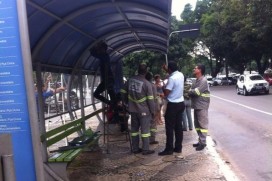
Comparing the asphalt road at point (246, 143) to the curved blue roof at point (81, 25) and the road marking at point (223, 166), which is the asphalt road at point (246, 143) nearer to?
the road marking at point (223, 166)

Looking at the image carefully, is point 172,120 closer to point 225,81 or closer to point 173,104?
point 173,104

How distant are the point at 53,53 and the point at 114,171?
113 inches

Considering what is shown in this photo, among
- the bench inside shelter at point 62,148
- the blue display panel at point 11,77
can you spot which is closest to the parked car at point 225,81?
the bench inside shelter at point 62,148

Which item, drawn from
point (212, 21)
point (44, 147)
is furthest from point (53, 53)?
point (212, 21)

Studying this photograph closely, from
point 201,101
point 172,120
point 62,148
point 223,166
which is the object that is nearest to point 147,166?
point 172,120

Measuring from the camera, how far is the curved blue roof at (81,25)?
6652 mm

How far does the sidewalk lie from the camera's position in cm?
661

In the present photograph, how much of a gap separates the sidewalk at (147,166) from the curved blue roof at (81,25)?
2097 mm

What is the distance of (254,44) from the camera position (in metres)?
38.4

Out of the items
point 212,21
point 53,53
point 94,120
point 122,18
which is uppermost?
point 212,21

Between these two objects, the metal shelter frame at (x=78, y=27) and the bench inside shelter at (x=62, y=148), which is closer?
the bench inside shelter at (x=62, y=148)

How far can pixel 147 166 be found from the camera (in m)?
7.37

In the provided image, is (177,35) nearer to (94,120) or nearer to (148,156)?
(94,120)

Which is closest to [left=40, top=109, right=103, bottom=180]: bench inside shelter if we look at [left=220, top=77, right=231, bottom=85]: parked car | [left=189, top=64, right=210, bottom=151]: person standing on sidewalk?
[left=189, top=64, right=210, bottom=151]: person standing on sidewalk
